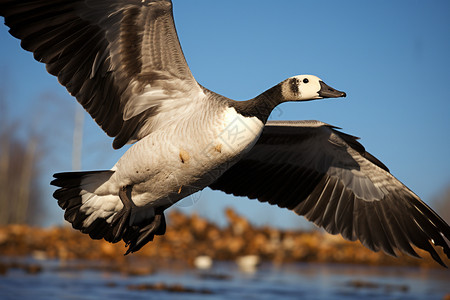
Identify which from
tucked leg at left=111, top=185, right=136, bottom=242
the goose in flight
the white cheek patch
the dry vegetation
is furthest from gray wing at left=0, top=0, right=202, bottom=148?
the dry vegetation

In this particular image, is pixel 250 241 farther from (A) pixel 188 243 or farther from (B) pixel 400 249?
(B) pixel 400 249

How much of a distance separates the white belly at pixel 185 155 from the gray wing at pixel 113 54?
0.37 m

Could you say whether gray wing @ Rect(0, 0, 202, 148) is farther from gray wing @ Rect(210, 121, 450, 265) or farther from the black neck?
gray wing @ Rect(210, 121, 450, 265)

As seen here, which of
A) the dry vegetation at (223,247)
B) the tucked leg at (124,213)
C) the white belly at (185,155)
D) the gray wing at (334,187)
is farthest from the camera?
the dry vegetation at (223,247)

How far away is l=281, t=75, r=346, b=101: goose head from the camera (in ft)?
14.9

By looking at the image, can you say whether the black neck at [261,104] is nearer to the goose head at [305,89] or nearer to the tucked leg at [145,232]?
the goose head at [305,89]

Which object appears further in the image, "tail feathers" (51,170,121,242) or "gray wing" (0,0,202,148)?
"tail feathers" (51,170,121,242)

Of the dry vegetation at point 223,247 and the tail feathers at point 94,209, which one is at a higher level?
the tail feathers at point 94,209

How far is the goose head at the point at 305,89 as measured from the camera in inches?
178

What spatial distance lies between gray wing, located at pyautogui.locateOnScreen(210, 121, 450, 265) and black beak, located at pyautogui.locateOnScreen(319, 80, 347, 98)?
91cm

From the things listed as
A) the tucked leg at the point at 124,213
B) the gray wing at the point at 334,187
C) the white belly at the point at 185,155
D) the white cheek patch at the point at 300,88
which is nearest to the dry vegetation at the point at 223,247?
the gray wing at the point at 334,187

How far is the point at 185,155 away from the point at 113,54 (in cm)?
122

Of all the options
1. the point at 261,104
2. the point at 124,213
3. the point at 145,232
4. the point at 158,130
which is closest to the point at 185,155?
the point at 158,130

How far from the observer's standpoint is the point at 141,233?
209 inches
